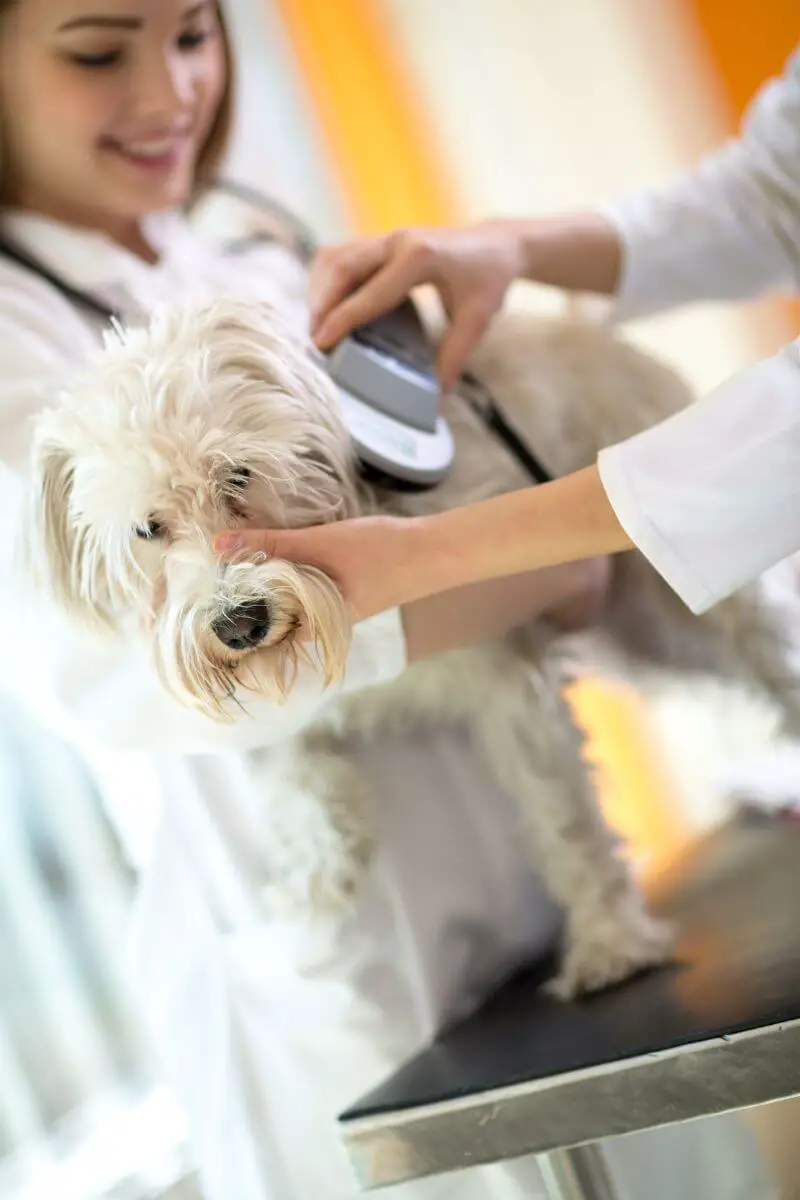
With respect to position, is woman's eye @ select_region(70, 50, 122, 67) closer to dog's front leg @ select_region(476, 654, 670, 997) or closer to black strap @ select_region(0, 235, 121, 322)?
black strap @ select_region(0, 235, 121, 322)

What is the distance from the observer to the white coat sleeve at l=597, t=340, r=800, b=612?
98 cm

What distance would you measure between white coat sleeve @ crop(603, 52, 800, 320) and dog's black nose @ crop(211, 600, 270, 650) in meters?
0.87

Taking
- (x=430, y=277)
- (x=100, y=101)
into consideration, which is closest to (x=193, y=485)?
(x=430, y=277)

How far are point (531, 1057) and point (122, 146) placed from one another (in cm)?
119

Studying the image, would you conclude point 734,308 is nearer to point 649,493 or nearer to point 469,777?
point 469,777

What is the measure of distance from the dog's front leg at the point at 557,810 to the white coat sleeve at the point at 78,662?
0.27 metres

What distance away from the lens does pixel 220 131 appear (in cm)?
177

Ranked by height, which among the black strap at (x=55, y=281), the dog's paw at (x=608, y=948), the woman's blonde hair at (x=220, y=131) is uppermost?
the woman's blonde hair at (x=220, y=131)

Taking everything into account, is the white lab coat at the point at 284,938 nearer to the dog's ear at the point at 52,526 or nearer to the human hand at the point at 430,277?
the human hand at the point at 430,277

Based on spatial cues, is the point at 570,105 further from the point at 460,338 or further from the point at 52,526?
the point at 52,526

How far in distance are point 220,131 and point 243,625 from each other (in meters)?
1.01

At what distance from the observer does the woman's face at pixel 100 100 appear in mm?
1398

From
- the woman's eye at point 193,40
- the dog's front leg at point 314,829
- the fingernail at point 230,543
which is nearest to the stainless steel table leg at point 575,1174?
the dog's front leg at point 314,829

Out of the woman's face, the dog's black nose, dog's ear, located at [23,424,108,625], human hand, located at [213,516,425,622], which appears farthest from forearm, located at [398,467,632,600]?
the woman's face
